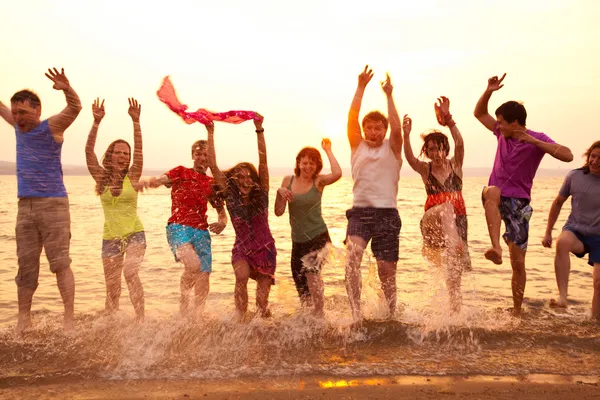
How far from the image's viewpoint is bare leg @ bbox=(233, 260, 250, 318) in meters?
5.88

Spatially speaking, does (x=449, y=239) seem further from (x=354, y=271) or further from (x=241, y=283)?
(x=241, y=283)

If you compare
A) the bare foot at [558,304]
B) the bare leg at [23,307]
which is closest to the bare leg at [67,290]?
the bare leg at [23,307]

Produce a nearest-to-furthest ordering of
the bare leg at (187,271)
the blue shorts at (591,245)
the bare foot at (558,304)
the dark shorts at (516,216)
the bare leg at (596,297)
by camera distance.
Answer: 1. the bare leg at (187,271)
2. the dark shorts at (516,216)
3. the bare leg at (596,297)
4. the blue shorts at (591,245)
5. the bare foot at (558,304)

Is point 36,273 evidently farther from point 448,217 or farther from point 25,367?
point 448,217

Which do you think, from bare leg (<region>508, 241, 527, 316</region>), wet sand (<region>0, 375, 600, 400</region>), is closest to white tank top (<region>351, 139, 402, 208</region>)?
bare leg (<region>508, 241, 527, 316</region>)

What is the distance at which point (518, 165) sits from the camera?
614 centimetres

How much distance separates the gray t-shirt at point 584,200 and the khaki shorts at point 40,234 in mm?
5596

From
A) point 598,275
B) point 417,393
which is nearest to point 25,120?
point 417,393

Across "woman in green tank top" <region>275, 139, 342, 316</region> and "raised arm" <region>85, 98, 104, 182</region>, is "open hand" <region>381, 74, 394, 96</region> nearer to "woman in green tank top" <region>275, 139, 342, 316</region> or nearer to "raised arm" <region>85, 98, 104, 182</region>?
"woman in green tank top" <region>275, 139, 342, 316</region>

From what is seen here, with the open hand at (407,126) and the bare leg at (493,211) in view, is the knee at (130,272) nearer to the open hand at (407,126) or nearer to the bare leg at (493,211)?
the open hand at (407,126)

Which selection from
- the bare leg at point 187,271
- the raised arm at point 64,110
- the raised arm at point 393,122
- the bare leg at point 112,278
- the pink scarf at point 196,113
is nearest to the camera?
the raised arm at point 64,110

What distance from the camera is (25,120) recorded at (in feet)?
17.7

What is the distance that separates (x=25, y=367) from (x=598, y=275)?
5989 mm

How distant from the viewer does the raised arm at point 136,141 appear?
5.76 metres
